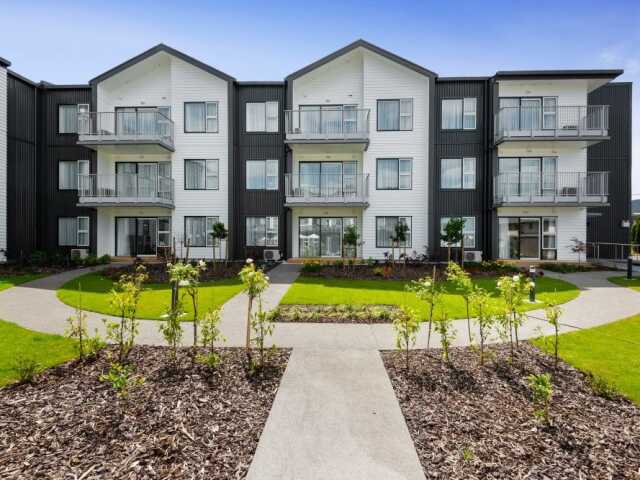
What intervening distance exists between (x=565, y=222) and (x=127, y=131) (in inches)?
1057

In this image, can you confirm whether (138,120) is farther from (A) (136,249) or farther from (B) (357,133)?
(B) (357,133)

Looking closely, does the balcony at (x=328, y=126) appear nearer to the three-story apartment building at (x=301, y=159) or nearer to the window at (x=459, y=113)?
the three-story apartment building at (x=301, y=159)

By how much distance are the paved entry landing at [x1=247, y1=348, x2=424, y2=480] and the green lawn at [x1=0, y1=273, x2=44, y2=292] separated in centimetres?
1294

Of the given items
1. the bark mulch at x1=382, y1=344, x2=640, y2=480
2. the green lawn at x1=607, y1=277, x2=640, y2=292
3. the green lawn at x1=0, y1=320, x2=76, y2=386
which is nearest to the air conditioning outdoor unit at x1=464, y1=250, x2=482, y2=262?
the green lawn at x1=607, y1=277, x2=640, y2=292

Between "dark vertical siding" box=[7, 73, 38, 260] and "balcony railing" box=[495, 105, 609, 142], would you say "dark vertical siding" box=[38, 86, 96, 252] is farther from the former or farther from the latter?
"balcony railing" box=[495, 105, 609, 142]

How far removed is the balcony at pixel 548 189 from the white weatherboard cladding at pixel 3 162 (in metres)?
27.4

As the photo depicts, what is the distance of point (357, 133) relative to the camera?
63.4 ft

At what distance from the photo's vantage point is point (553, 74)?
763 inches

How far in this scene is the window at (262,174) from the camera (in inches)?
826

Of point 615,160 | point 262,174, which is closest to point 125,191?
point 262,174

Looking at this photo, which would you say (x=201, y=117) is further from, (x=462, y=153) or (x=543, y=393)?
(x=543, y=393)

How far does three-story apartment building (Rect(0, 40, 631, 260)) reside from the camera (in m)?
19.6

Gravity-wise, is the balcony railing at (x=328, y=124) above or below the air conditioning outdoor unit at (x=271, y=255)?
above

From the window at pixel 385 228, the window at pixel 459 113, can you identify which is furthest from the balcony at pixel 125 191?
the window at pixel 459 113
